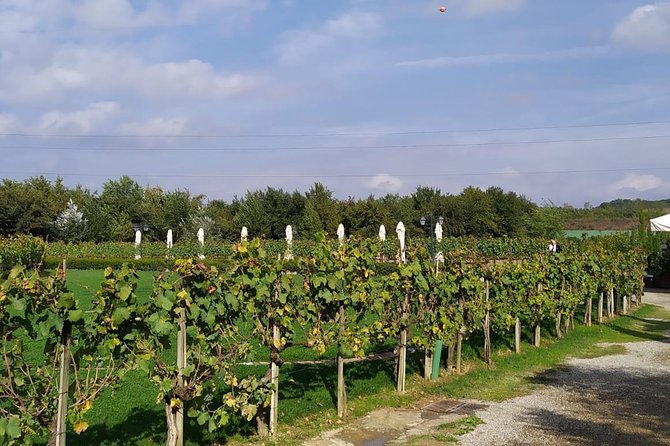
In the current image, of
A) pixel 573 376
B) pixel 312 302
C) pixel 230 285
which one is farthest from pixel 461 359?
pixel 230 285

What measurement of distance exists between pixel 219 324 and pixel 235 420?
131 cm

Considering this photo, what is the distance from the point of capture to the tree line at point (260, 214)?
48.5 meters

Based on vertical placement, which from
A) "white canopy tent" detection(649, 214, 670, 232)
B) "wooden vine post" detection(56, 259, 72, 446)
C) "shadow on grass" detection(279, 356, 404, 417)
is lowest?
"shadow on grass" detection(279, 356, 404, 417)

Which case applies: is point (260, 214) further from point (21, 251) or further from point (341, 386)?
point (341, 386)

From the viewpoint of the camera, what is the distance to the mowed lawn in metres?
5.78

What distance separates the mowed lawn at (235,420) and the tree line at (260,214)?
120 ft

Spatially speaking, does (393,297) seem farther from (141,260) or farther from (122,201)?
(122,201)

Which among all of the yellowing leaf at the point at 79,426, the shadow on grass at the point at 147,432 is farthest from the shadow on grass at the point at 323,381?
the yellowing leaf at the point at 79,426

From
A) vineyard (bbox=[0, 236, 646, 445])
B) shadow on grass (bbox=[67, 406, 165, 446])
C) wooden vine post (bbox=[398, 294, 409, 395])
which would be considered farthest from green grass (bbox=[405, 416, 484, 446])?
shadow on grass (bbox=[67, 406, 165, 446])

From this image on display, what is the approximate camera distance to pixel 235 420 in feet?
20.6

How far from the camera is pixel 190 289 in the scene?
5379 mm

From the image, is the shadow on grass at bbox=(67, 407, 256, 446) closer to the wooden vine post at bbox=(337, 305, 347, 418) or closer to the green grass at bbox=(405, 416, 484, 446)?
the wooden vine post at bbox=(337, 305, 347, 418)

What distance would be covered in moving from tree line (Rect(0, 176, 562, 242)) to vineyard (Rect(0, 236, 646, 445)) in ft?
120

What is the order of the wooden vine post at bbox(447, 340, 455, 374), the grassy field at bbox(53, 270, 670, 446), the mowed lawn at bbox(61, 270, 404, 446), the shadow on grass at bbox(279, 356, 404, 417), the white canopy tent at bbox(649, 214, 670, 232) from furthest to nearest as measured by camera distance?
1. the white canopy tent at bbox(649, 214, 670, 232)
2. the wooden vine post at bbox(447, 340, 455, 374)
3. the shadow on grass at bbox(279, 356, 404, 417)
4. the grassy field at bbox(53, 270, 670, 446)
5. the mowed lawn at bbox(61, 270, 404, 446)
